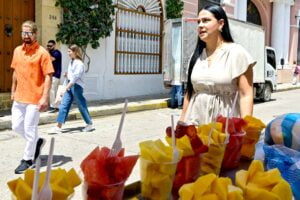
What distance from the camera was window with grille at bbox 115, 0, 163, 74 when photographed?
511 inches

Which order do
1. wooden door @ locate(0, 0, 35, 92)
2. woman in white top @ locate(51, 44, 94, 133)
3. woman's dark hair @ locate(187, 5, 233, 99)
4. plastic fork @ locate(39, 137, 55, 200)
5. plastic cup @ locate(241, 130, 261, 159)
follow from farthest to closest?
1. wooden door @ locate(0, 0, 35, 92)
2. woman in white top @ locate(51, 44, 94, 133)
3. woman's dark hair @ locate(187, 5, 233, 99)
4. plastic cup @ locate(241, 130, 261, 159)
5. plastic fork @ locate(39, 137, 55, 200)

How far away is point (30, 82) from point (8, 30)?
5595 mm

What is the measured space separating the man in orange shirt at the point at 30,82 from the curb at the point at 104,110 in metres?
3.45

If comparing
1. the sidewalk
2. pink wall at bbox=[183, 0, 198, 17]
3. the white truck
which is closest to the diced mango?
the sidewalk

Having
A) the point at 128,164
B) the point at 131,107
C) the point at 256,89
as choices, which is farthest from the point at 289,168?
the point at 256,89

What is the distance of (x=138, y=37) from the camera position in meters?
13.7

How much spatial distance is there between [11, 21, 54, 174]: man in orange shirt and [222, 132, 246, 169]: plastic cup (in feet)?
10.7

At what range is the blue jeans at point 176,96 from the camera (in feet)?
39.4

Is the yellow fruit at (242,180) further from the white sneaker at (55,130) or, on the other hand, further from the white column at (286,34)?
the white column at (286,34)

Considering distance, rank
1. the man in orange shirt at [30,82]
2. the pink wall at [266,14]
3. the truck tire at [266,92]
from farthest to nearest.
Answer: the pink wall at [266,14], the truck tire at [266,92], the man in orange shirt at [30,82]

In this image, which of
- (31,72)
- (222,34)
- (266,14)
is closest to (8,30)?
(31,72)

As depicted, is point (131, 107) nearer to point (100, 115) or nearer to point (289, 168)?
point (100, 115)

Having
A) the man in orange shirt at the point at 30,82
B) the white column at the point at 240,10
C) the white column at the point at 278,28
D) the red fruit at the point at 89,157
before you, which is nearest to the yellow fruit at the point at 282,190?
the red fruit at the point at 89,157

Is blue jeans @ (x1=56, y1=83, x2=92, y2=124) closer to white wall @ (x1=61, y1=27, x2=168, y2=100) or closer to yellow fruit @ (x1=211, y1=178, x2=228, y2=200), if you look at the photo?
white wall @ (x1=61, y1=27, x2=168, y2=100)
